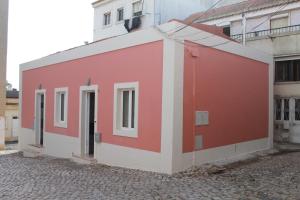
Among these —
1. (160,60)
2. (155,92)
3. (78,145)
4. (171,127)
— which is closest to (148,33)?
(160,60)

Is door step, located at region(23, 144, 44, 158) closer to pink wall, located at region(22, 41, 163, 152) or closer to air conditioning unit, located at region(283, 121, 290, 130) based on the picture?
pink wall, located at region(22, 41, 163, 152)

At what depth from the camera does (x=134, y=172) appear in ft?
32.2

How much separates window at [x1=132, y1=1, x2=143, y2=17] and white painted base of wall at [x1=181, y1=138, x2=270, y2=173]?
1678cm

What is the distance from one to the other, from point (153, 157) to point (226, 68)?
3835 millimetres

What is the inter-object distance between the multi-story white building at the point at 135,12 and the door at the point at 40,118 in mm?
11906

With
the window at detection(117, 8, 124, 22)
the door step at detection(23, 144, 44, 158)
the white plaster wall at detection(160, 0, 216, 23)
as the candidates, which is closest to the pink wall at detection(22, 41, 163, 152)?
the door step at detection(23, 144, 44, 158)

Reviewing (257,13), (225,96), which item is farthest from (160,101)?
(257,13)

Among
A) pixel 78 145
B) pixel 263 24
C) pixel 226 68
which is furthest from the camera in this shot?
pixel 263 24

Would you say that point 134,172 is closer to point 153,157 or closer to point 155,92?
point 153,157

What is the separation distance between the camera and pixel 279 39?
57.6ft

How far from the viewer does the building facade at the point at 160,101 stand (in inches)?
372

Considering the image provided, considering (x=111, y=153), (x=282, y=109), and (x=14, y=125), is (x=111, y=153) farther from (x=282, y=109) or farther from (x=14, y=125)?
(x=14, y=125)

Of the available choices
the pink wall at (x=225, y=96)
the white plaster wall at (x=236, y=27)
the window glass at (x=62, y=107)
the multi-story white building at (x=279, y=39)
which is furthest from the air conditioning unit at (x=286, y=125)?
the window glass at (x=62, y=107)

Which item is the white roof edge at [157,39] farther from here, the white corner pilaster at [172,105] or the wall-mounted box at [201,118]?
the wall-mounted box at [201,118]
